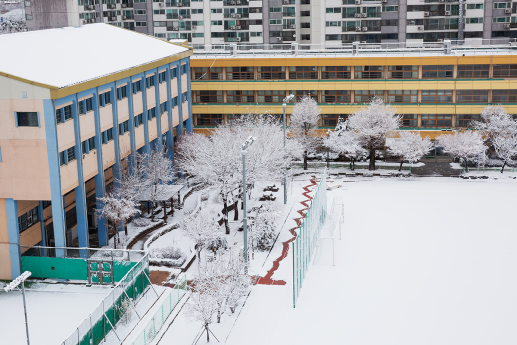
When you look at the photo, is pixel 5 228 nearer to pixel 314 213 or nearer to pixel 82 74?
pixel 82 74

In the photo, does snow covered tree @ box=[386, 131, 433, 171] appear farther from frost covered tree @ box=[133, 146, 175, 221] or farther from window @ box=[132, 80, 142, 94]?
window @ box=[132, 80, 142, 94]

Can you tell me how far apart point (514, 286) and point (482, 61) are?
35.4 meters

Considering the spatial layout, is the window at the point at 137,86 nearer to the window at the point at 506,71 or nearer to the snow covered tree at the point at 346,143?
the snow covered tree at the point at 346,143

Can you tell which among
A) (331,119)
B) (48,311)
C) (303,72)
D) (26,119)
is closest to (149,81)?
(26,119)

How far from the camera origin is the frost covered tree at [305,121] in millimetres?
65125

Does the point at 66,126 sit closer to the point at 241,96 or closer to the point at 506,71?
the point at 241,96

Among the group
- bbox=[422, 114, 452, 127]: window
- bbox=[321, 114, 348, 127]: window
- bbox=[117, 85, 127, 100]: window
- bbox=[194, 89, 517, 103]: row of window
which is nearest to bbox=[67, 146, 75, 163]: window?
bbox=[117, 85, 127, 100]: window

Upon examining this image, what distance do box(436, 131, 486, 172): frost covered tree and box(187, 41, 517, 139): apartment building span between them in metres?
4.44

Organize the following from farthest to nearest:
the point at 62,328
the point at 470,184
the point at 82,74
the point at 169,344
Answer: the point at 470,184 → the point at 82,74 → the point at 62,328 → the point at 169,344

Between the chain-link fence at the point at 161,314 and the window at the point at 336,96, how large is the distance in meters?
38.2

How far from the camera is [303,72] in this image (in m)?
69.7

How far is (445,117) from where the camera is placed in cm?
6831

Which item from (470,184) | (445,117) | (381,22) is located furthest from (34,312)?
(381,22)

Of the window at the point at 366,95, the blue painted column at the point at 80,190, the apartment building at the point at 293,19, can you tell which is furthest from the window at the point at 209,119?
the blue painted column at the point at 80,190
